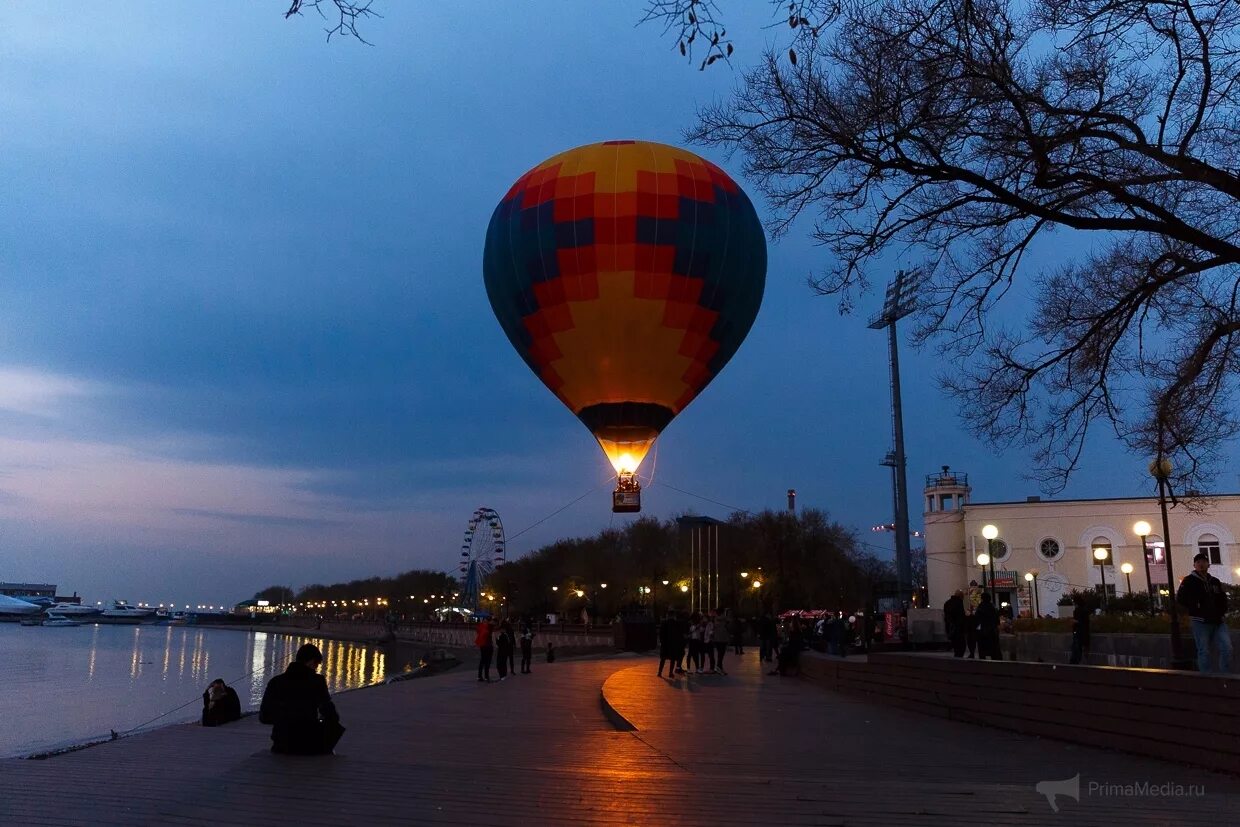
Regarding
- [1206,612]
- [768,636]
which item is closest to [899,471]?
[768,636]

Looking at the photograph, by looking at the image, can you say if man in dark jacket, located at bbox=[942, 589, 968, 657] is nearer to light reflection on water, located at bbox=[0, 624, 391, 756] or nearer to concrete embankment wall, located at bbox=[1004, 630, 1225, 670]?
concrete embankment wall, located at bbox=[1004, 630, 1225, 670]

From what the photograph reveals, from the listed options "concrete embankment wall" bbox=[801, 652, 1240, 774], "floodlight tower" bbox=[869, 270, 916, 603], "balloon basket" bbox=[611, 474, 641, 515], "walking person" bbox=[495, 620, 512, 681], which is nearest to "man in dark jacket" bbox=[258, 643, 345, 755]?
"concrete embankment wall" bbox=[801, 652, 1240, 774]

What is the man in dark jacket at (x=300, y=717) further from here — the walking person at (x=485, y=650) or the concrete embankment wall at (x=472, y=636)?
the concrete embankment wall at (x=472, y=636)

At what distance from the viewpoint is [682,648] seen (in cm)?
2211

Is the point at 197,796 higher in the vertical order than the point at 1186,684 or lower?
lower

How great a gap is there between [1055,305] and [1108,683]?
207 inches

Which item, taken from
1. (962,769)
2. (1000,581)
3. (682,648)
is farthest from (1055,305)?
(1000,581)

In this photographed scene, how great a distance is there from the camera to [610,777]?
272 inches

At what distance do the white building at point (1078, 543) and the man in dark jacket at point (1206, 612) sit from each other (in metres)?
45.3

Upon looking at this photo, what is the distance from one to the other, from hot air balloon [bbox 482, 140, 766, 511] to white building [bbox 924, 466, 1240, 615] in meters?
34.7

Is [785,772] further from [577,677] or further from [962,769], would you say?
[577,677]

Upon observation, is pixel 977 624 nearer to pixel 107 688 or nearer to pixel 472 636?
pixel 107 688

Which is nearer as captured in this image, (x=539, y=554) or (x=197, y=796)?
(x=197, y=796)

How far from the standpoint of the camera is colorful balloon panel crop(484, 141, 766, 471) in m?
24.4
